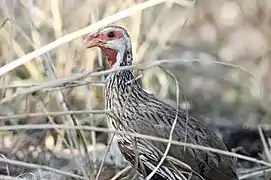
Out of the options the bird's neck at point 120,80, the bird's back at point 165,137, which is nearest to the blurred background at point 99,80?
the bird's neck at point 120,80

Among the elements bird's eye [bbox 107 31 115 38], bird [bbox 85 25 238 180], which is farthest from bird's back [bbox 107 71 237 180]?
bird's eye [bbox 107 31 115 38]

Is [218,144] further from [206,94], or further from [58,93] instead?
[206,94]

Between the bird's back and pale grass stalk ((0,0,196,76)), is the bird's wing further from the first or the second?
pale grass stalk ((0,0,196,76))

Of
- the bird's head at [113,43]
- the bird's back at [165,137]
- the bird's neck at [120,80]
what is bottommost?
the bird's back at [165,137]

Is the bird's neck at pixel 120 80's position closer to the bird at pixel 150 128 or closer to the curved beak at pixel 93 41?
the bird at pixel 150 128

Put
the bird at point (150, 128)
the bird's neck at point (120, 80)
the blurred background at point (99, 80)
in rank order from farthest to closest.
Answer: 1. the blurred background at point (99, 80)
2. the bird's neck at point (120, 80)
3. the bird at point (150, 128)

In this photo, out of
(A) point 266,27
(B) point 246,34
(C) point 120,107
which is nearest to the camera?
(C) point 120,107

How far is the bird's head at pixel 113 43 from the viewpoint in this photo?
4066mm

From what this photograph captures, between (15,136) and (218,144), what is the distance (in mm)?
1164

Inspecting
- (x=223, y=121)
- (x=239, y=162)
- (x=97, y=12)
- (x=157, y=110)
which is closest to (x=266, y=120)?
(x=223, y=121)

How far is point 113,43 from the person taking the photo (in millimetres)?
4113

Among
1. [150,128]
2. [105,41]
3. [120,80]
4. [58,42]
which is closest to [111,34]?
[105,41]

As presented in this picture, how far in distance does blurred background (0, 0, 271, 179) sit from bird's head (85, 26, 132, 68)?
0.54ft

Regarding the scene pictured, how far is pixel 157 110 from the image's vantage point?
4.10m
